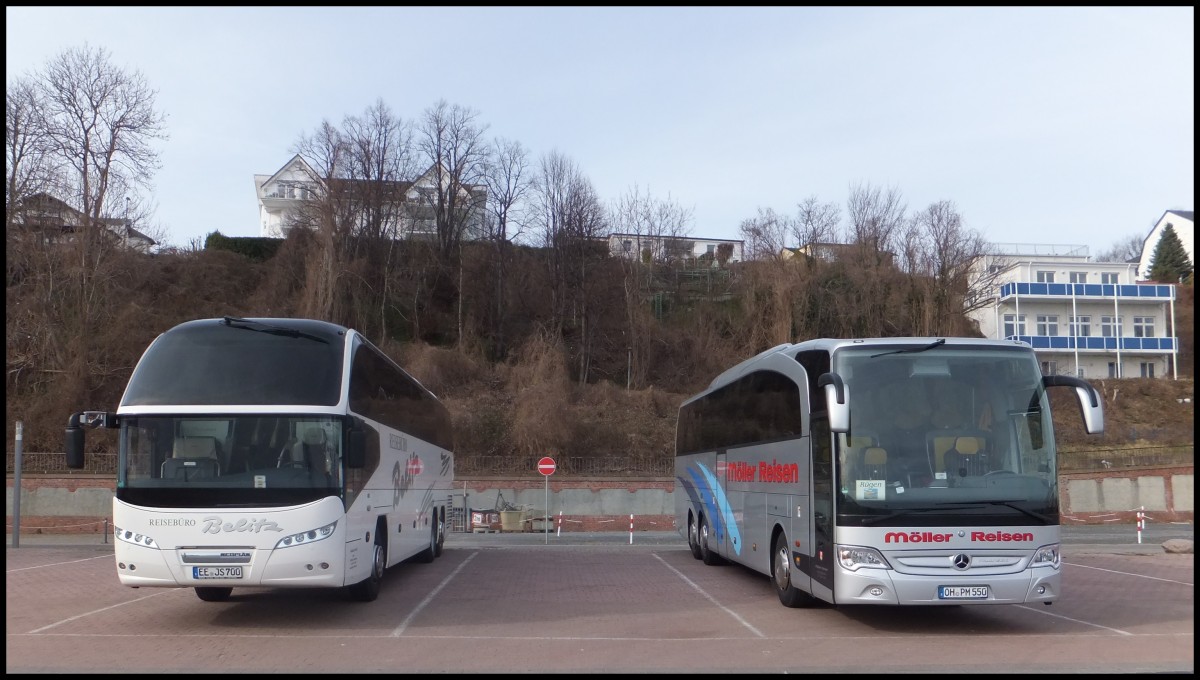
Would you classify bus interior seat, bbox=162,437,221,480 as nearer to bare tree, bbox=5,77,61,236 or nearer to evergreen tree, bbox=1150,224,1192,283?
bare tree, bbox=5,77,61,236

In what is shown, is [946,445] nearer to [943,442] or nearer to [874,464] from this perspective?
[943,442]

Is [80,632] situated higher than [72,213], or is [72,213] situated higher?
[72,213]

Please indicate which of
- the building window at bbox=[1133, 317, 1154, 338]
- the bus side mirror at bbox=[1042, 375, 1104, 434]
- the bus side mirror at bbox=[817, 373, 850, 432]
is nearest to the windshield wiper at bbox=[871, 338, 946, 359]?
the bus side mirror at bbox=[817, 373, 850, 432]

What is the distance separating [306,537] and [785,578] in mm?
6400

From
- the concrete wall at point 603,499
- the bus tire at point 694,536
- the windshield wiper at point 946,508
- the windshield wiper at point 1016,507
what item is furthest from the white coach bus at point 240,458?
the concrete wall at point 603,499

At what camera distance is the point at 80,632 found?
1136 cm

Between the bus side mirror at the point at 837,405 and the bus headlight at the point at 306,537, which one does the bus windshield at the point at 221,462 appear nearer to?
the bus headlight at the point at 306,537

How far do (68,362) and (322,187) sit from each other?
1789cm

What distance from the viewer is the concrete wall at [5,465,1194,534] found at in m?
32.8

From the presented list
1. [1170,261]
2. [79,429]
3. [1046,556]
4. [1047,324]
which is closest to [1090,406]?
[1046,556]

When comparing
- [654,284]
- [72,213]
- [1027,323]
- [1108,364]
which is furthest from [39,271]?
[1108,364]

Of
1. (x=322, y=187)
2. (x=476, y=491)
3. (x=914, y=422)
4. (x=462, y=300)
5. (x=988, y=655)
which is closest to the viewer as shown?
(x=988, y=655)

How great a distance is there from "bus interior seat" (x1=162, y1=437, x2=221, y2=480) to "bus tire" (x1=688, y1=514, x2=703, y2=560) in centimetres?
1196

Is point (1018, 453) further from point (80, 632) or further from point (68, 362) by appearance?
point (68, 362)
